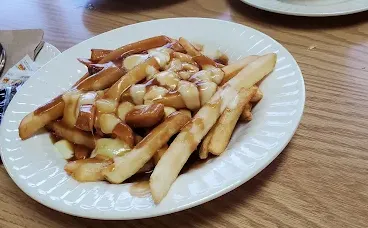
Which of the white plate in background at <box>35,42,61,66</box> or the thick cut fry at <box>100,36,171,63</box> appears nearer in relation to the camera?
the thick cut fry at <box>100,36,171,63</box>

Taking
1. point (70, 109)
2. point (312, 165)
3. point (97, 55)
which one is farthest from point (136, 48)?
point (312, 165)

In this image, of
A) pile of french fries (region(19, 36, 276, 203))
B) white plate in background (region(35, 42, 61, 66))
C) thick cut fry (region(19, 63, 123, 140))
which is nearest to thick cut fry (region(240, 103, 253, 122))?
pile of french fries (region(19, 36, 276, 203))

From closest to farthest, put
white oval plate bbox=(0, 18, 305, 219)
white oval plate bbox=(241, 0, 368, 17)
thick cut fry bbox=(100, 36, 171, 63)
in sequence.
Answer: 1. white oval plate bbox=(0, 18, 305, 219)
2. thick cut fry bbox=(100, 36, 171, 63)
3. white oval plate bbox=(241, 0, 368, 17)

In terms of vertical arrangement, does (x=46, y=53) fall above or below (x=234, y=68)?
below

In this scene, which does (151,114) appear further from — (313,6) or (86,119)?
(313,6)

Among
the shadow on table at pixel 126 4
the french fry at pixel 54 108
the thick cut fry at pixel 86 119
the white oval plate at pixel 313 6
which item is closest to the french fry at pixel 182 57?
the french fry at pixel 54 108

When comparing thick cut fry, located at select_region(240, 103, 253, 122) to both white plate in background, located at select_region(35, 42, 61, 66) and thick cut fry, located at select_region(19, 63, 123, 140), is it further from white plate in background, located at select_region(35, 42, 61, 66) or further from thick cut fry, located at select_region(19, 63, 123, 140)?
white plate in background, located at select_region(35, 42, 61, 66)
